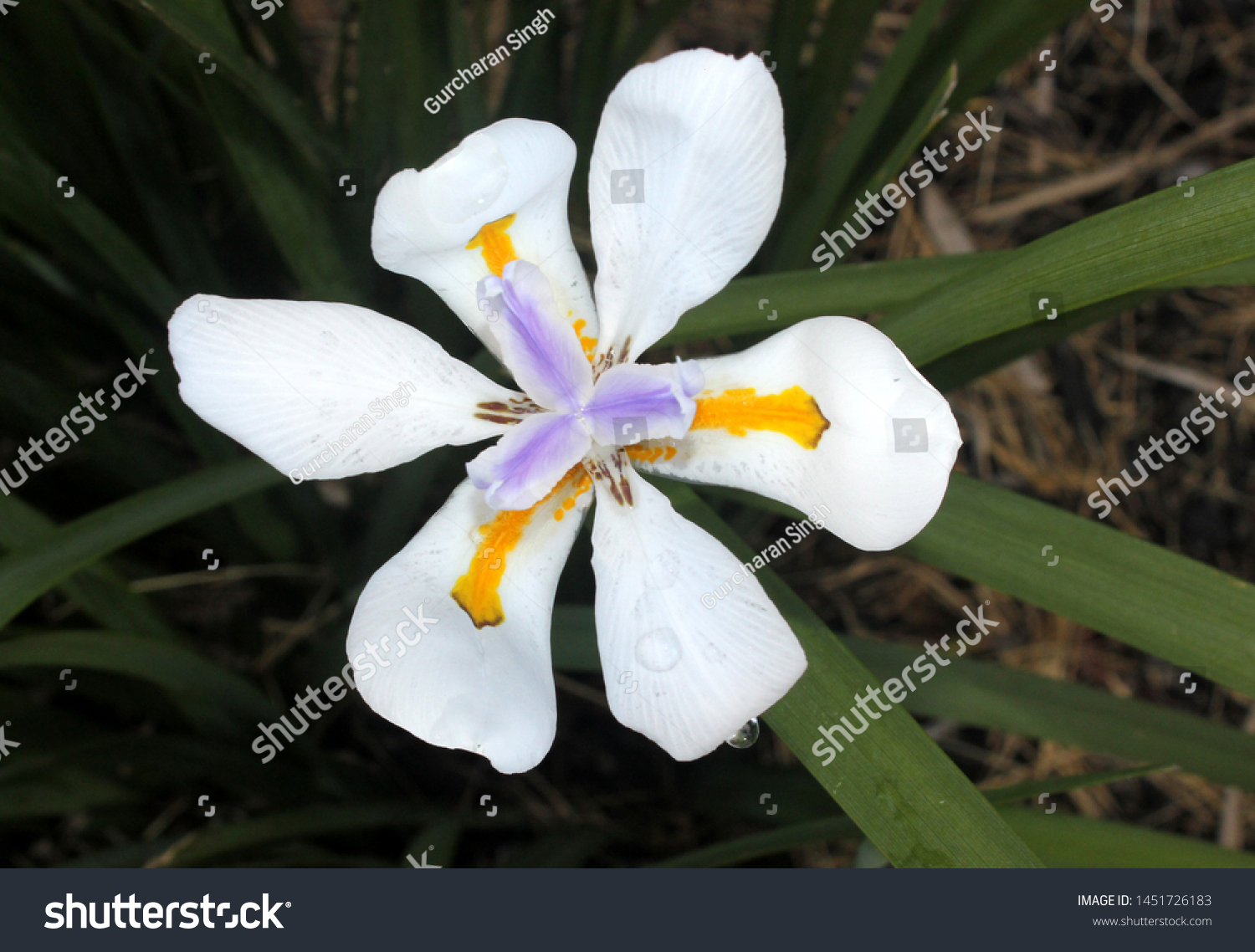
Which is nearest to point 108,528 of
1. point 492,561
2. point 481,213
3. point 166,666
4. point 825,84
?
point 166,666

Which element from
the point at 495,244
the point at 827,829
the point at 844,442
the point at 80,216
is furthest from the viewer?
the point at 80,216

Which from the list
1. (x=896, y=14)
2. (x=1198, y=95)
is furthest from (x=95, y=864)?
(x=1198, y=95)

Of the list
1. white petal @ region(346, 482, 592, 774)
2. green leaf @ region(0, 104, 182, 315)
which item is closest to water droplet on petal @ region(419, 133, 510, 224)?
white petal @ region(346, 482, 592, 774)

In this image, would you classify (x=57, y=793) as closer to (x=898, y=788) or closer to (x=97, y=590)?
(x=97, y=590)

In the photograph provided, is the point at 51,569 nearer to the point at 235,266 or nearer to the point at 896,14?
the point at 235,266

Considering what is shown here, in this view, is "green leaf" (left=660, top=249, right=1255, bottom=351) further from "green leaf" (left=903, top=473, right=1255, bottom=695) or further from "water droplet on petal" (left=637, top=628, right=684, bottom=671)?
"water droplet on petal" (left=637, top=628, right=684, bottom=671)

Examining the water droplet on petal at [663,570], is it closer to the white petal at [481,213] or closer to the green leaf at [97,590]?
the white petal at [481,213]
